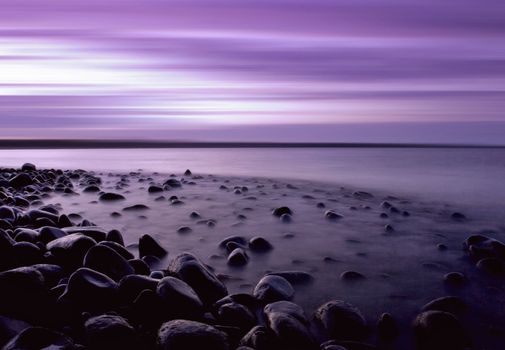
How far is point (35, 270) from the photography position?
9.71 ft

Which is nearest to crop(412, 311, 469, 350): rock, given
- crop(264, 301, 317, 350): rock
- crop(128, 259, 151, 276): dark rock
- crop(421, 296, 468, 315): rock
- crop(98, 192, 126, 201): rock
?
crop(421, 296, 468, 315): rock

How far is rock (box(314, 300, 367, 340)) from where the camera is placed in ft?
8.82

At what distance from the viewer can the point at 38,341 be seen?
2145 mm

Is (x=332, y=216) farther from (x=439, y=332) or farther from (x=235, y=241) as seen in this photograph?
(x=439, y=332)

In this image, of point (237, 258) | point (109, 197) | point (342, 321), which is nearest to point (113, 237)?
point (237, 258)

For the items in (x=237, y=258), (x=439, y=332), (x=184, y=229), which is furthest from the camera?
(x=184, y=229)

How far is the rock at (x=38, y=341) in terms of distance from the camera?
212 cm

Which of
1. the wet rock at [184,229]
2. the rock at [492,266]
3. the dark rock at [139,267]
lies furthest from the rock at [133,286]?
the rock at [492,266]

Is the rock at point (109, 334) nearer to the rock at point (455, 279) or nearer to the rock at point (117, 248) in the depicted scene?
the rock at point (117, 248)

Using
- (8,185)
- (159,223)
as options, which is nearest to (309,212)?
(159,223)

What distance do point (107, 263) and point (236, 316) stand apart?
1144mm

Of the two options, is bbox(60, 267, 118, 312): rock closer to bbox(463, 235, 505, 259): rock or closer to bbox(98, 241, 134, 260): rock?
bbox(98, 241, 134, 260): rock

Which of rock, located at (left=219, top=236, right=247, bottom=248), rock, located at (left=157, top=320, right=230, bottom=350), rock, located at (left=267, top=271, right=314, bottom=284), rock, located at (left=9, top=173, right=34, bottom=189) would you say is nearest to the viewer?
rock, located at (left=157, top=320, right=230, bottom=350)

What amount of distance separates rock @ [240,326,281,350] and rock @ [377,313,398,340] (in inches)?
28.9
